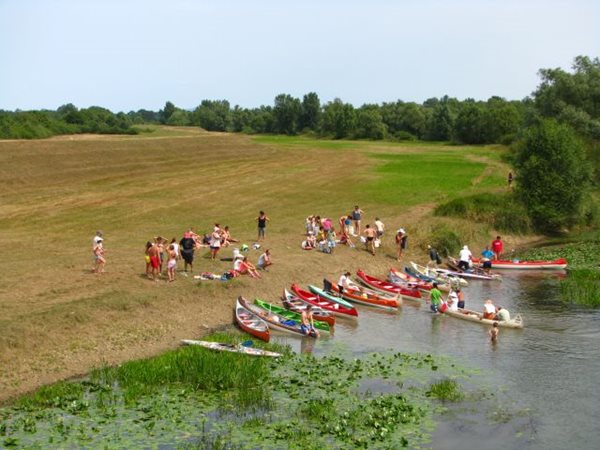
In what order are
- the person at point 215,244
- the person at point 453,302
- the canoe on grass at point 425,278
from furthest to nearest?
the canoe on grass at point 425,278, the person at point 215,244, the person at point 453,302

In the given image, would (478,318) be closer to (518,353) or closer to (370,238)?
(518,353)

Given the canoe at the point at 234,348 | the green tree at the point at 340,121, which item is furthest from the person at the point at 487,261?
the green tree at the point at 340,121

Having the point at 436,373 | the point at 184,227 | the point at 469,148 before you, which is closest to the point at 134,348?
the point at 436,373

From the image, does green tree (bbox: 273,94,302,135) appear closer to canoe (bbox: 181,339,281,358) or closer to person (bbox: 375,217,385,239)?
person (bbox: 375,217,385,239)

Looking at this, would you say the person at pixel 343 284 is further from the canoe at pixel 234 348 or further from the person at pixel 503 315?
the canoe at pixel 234 348

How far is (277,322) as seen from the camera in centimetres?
3080

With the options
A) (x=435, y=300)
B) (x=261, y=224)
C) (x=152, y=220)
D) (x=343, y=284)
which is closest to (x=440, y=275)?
(x=435, y=300)

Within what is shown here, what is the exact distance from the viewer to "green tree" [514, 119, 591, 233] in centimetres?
5531

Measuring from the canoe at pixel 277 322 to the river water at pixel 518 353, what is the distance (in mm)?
601

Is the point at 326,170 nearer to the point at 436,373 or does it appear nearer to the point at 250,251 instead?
the point at 250,251

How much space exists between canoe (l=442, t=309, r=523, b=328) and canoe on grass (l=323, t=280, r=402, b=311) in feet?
8.67

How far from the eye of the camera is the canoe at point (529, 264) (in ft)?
146

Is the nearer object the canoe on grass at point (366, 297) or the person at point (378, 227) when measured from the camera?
the canoe on grass at point (366, 297)

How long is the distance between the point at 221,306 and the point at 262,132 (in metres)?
145
